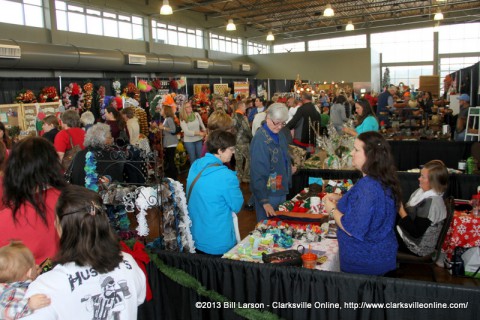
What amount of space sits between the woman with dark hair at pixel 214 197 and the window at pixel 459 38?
73.2 feet

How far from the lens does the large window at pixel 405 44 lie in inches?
858

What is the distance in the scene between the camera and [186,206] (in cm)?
266

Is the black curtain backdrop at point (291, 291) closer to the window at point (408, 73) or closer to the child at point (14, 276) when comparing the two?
the child at point (14, 276)

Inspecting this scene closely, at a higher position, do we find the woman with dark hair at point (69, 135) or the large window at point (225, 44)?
the large window at point (225, 44)

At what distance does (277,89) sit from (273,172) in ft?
49.3

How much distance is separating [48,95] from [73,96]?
82 centimetres

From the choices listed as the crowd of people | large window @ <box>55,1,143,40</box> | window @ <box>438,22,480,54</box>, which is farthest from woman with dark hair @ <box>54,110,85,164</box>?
window @ <box>438,22,480,54</box>

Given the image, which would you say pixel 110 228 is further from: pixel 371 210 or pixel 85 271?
pixel 371 210

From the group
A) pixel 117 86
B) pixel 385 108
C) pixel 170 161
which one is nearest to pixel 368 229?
pixel 170 161

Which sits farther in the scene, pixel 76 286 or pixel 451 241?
pixel 451 241

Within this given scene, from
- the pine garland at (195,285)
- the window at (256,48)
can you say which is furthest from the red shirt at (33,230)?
the window at (256,48)

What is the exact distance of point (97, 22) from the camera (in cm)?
1255

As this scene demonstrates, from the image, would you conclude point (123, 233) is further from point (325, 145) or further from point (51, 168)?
point (325, 145)

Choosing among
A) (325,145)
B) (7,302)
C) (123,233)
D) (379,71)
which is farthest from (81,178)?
(379,71)
